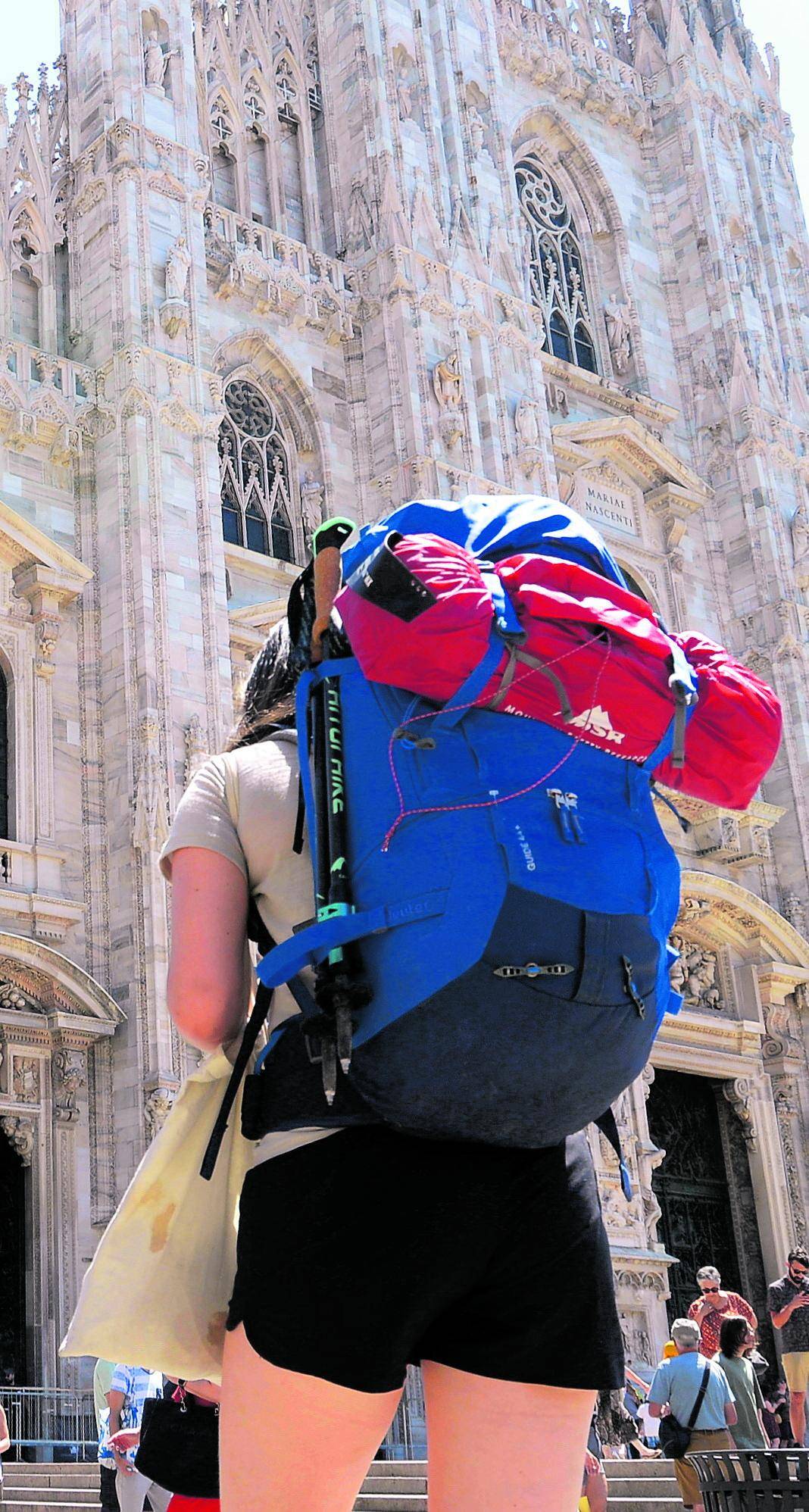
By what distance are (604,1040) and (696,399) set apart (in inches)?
841

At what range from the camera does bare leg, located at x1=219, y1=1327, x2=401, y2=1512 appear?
1.77 metres

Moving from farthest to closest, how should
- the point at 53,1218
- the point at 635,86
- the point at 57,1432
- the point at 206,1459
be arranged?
the point at 635,86
the point at 53,1218
the point at 57,1432
the point at 206,1459

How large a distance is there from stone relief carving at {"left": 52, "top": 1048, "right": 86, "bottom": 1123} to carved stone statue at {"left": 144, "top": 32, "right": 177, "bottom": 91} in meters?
9.13

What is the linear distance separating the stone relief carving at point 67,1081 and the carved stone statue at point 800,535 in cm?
1172

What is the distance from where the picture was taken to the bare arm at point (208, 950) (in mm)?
1938

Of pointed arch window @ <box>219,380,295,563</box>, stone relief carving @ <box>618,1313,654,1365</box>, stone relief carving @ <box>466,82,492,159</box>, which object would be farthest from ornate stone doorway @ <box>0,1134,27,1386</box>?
stone relief carving @ <box>466,82,492,159</box>

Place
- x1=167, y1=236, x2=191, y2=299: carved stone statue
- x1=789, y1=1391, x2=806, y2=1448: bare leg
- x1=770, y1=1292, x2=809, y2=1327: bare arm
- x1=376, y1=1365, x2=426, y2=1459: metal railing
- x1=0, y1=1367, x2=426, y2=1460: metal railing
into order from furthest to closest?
x1=167, y1=236, x2=191, y2=299: carved stone statue < x1=376, y1=1365, x2=426, y2=1459: metal railing < x1=0, y1=1367, x2=426, y2=1460: metal railing < x1=770, y1=1292, x2=809, y2=1327: bare arm < x1=789, y1=1391, x2=806, y2=1448: bare leg

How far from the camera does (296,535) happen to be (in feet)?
56.3

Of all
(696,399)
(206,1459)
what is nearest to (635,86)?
(696,399)

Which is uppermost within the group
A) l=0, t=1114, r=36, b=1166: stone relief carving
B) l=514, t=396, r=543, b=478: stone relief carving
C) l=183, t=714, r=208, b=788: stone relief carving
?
l=514, t=396, r=543, b=478: stone relief carving

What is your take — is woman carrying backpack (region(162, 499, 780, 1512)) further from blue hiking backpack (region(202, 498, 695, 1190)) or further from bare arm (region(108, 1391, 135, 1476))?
bare arm (region(108, 1391, 135, 1476))

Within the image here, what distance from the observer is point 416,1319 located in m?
1.77

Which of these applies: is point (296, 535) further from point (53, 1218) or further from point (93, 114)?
point (53, 1218)

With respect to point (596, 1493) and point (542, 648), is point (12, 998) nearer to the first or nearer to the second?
point (596, 1493)
